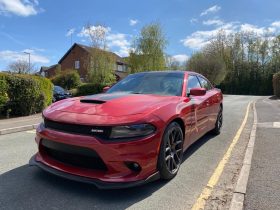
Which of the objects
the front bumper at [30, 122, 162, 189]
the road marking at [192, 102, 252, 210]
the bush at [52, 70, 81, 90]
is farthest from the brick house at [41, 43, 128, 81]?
the front bumper at [30, 122, 162, 189]

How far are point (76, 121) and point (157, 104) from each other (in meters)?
1.14

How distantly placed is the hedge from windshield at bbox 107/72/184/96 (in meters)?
8.04

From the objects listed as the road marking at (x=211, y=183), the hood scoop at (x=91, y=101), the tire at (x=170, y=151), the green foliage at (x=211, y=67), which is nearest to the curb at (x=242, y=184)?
the road marking at (x=211, y=183)

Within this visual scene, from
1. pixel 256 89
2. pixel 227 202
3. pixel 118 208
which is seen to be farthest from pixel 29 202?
pixel 256 89

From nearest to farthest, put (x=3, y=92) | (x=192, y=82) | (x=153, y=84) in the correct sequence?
(x=153, y=84), (x=192, y=82), (x=3, y=92)

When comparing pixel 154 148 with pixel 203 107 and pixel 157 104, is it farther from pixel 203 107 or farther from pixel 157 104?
pixel 203 107

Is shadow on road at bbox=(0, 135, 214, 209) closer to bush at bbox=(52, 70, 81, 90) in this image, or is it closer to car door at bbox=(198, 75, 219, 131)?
car door at bbox=(198, 75, 219, 131)

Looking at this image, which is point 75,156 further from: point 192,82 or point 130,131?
point 192,82

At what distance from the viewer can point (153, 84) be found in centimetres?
555

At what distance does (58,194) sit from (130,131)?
116cm

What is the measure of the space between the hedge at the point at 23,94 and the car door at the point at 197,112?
8.64 meters

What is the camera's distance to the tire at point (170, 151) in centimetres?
409

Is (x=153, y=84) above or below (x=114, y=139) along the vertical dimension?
above

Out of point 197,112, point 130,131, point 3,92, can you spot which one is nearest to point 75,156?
point 130,131
